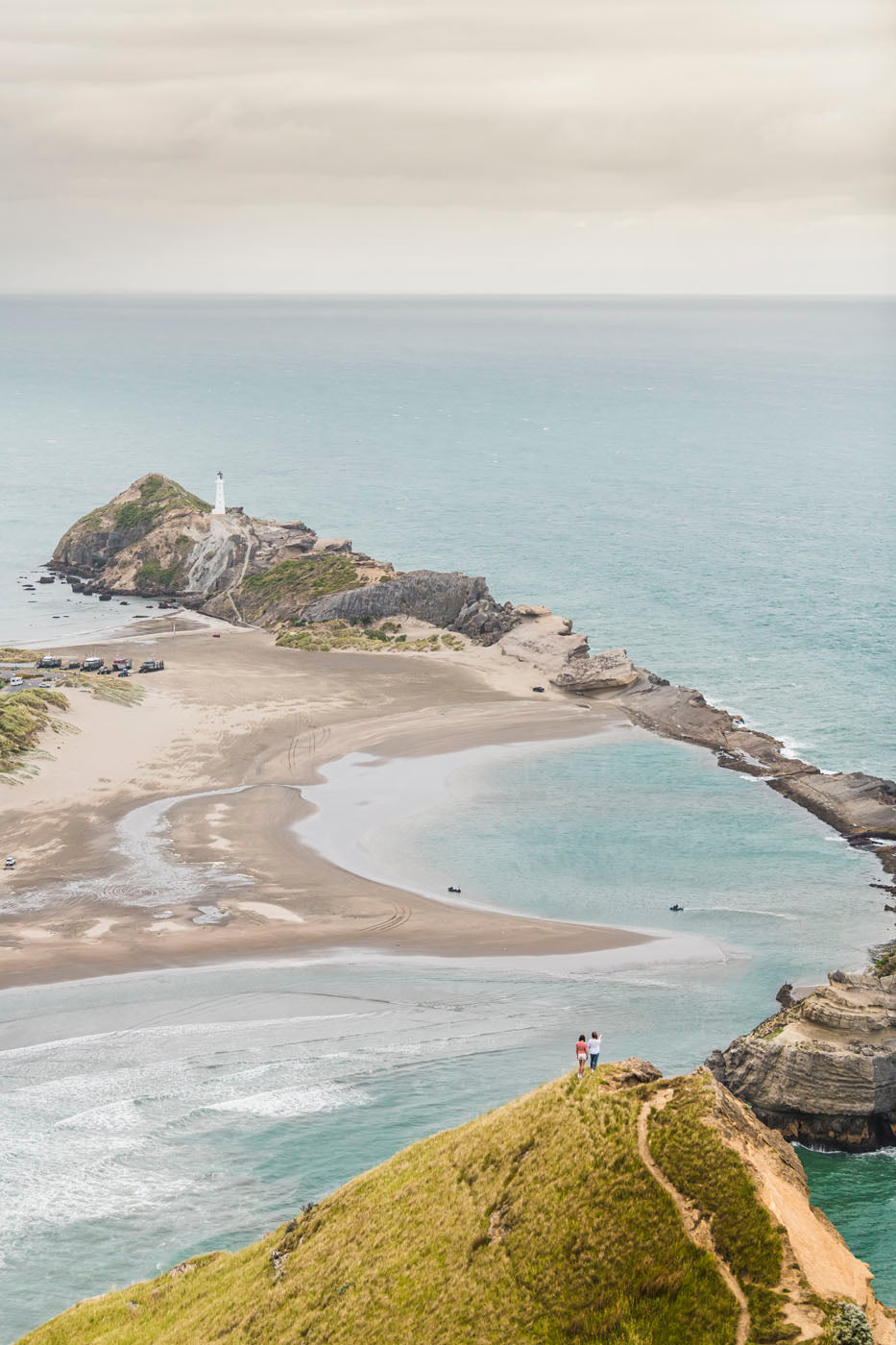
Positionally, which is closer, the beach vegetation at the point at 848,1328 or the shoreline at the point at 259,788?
the beach vegetation at the point at 848,1328

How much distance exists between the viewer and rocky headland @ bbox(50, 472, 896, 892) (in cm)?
7331

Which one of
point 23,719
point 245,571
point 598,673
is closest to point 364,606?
point 245,571

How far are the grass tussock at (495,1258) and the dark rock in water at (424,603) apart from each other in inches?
2825

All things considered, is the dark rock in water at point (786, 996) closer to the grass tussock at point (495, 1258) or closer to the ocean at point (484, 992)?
the ocean at point (484, 992)

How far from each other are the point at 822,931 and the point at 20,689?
4864 cm

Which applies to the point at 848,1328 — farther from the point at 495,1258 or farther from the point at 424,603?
the point at 424,603

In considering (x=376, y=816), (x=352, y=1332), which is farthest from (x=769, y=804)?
(x=352, y=1332)

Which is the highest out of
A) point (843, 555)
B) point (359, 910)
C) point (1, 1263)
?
point (843, 555)

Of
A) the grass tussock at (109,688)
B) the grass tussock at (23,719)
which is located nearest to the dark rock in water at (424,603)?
the grass tussock at (109,688)

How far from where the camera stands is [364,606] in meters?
104

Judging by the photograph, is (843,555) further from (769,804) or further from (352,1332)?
(352,1332)

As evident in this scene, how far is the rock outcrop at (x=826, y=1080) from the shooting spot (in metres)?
43.2

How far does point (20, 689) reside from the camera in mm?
81750

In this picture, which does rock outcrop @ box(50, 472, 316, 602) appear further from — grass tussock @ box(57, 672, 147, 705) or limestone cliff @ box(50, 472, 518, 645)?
grass tussock @ box(57, 672, 147, 705)
